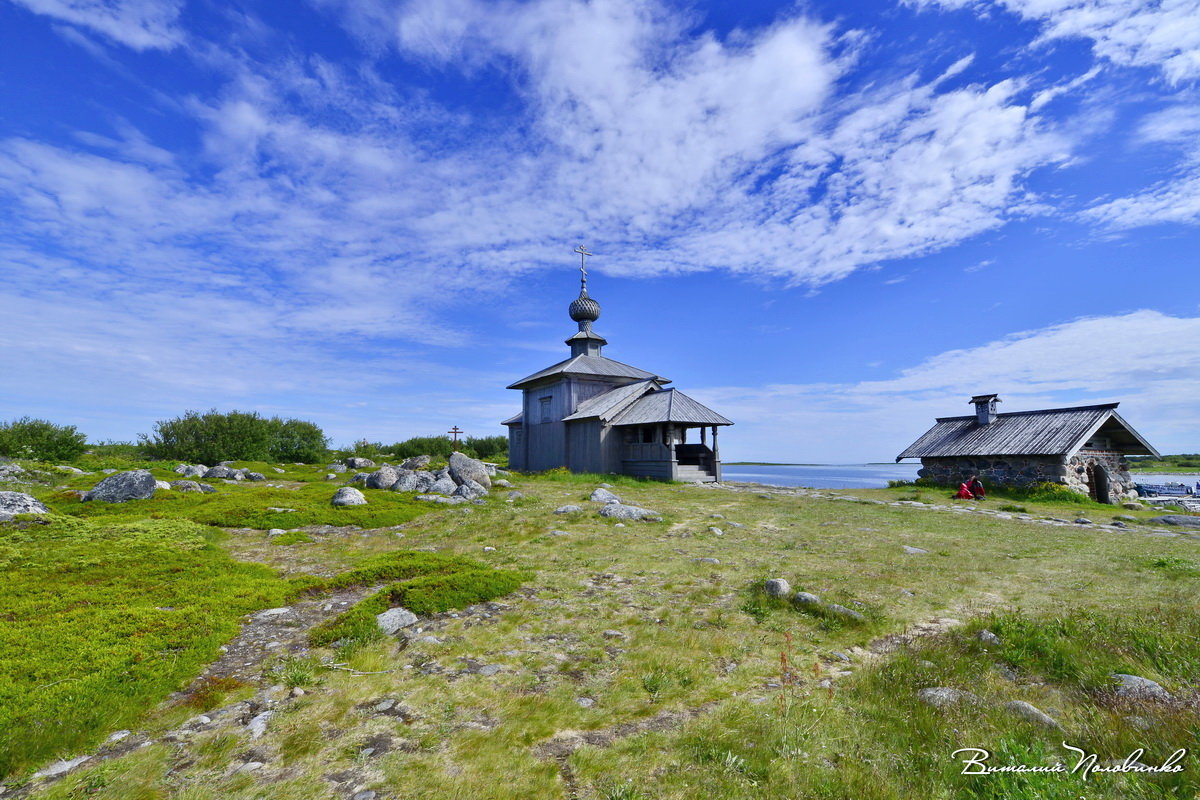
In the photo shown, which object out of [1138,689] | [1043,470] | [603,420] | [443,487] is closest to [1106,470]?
[1043,470]

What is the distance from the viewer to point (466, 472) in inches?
802

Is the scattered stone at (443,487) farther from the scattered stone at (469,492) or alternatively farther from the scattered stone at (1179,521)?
the scattered stone at (1179,521)

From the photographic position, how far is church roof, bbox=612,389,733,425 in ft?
83.9

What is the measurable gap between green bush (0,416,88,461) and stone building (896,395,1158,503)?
145ft

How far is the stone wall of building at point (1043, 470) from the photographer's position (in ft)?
69.5

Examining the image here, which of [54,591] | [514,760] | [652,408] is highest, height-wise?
[652,408]

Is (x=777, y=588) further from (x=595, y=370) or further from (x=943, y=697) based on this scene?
(x=595, y=370)

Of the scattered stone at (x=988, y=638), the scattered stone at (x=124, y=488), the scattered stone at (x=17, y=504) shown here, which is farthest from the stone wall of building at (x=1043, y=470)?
the scattered stone at (x=17, y=504)

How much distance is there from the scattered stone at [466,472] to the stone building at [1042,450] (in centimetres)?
2090

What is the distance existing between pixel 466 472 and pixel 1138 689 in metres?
18.8

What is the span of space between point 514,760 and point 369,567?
5.58m

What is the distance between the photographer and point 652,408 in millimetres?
27344

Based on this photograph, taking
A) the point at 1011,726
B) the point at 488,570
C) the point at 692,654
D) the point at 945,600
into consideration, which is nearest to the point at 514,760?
the point at 692,654

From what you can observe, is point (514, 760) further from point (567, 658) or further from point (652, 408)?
point (652, 408)
